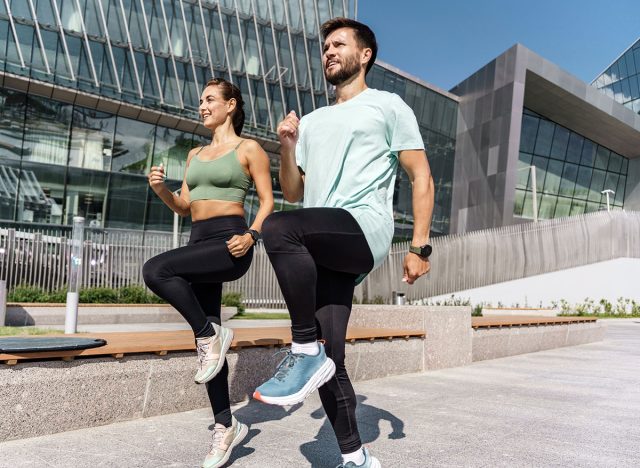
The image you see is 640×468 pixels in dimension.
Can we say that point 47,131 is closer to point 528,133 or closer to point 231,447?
point 231,447

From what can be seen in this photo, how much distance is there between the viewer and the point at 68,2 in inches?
1187

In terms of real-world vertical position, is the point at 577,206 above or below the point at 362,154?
above

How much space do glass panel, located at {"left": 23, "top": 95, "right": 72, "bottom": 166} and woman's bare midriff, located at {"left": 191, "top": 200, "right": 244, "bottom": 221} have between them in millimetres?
29971

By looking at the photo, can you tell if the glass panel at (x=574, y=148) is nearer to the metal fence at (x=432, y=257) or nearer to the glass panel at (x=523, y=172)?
the glass panel at (x=523, y=172)

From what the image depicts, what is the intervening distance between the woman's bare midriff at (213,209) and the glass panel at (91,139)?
30.3 meters

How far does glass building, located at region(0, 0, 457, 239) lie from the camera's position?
96.2ft

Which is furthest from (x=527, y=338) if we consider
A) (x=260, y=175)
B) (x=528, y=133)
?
(x=528, y=133)

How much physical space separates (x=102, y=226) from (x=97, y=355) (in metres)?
29.7

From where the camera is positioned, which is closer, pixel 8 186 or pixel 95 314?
pixel 95 314

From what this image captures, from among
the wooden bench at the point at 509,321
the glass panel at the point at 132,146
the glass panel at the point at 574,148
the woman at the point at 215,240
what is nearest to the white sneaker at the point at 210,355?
the woman at the point at 215,240

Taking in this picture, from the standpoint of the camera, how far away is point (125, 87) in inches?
1236

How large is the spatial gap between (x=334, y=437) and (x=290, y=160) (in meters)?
1.95

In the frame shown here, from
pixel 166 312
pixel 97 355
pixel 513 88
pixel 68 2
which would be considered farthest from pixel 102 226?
pixel 97 355

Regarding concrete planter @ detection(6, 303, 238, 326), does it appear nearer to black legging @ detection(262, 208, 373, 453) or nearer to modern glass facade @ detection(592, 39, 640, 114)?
black legging @ detection(262, 208, 373, 453)
